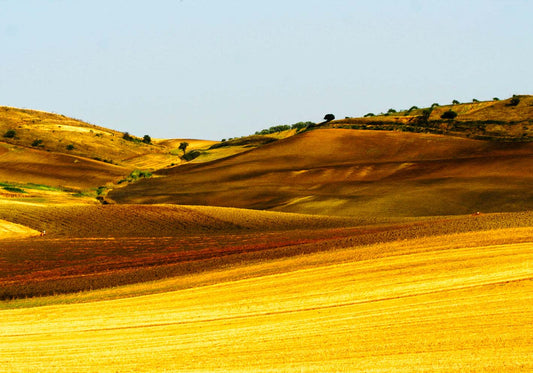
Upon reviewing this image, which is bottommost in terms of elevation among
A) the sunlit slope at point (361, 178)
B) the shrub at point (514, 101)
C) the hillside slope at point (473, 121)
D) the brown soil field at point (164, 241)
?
the brown soil field at point (164, 241)

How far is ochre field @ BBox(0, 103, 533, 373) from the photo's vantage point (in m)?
14.5

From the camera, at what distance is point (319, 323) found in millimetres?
16766

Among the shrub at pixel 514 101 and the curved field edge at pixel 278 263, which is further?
the shrub at pixel 514 101

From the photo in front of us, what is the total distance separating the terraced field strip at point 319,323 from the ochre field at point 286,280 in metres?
0.06

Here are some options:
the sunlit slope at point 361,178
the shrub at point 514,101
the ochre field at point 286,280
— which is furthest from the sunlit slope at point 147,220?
the shrub at point 514,101

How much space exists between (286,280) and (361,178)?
5199 cm

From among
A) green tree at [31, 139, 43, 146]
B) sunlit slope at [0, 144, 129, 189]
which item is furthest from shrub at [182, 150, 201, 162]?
green tree at [31, 139, 43, 146]

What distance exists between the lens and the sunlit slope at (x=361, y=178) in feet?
186

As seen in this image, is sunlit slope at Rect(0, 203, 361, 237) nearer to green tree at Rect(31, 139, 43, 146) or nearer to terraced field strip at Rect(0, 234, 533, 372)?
terraced field strip at Rect(0, 234, 533, 372)

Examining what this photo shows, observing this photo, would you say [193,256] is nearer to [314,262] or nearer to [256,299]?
[314,262]

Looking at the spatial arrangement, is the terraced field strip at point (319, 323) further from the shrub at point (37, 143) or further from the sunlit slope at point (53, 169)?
the shrub at point (37, 143)

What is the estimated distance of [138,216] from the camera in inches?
2159

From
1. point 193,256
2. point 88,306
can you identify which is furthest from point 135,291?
point 193,256

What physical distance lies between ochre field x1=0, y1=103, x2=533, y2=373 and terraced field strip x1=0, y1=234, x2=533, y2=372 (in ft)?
0.21
